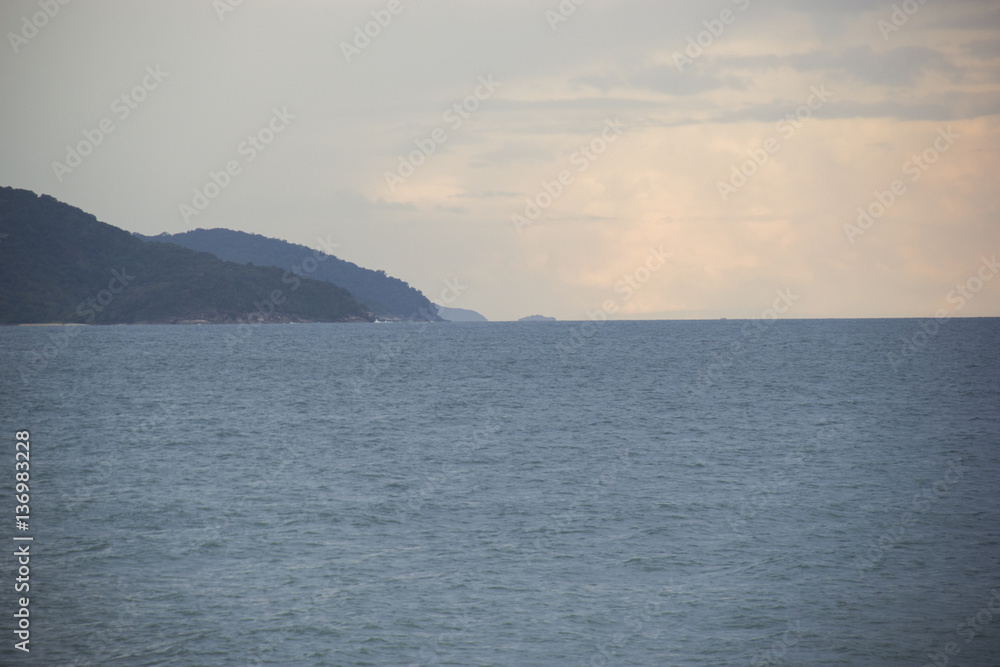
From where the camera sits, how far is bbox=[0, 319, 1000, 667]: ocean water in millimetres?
18234

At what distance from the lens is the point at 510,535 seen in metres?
26.5

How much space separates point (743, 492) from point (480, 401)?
39.1 meters

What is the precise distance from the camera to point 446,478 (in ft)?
119

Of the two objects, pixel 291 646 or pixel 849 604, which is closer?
pixel 291 646

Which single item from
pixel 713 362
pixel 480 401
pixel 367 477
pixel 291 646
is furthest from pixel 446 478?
pixel 713 362

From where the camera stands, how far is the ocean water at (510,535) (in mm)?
18234

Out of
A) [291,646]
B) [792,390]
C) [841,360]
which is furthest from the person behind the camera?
[841,360]

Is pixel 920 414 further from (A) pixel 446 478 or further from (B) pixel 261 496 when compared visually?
(B) pixel 261 496
